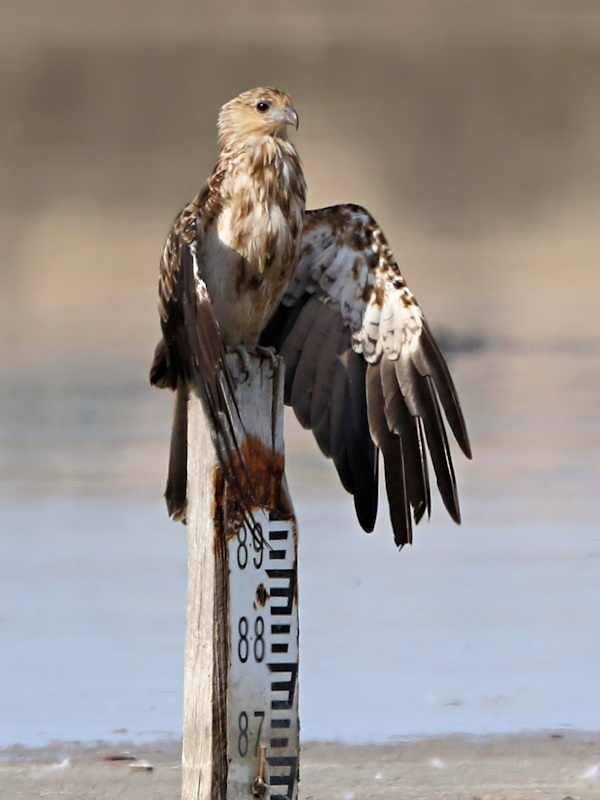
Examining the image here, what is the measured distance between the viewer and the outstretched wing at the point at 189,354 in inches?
140

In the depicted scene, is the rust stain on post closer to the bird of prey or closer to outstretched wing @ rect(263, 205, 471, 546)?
the bird of prey

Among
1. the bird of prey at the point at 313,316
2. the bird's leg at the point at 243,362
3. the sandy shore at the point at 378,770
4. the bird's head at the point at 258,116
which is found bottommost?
the sandy shore at the point at 378,770

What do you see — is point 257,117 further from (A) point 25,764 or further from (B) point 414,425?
(A) point 25,764

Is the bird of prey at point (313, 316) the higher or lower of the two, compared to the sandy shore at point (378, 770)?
higher

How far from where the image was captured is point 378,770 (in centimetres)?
524

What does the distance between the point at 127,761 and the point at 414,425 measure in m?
1.69

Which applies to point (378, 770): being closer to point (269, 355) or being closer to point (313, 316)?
point (313, 316)

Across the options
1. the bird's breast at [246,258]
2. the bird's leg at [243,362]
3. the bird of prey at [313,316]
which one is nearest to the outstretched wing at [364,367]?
A: the bird of prey at [313,316]

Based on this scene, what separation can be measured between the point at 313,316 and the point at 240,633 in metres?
1.69

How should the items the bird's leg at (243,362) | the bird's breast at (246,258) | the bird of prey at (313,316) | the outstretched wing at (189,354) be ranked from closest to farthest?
the outstretched wing at (189,354) < the bird's leg at (243,362) < the bird of prey at (313,316) < the bird's breast at (246,258)

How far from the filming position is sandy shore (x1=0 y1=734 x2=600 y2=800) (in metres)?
5.04

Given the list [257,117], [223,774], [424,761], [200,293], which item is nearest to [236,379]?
[200,293]

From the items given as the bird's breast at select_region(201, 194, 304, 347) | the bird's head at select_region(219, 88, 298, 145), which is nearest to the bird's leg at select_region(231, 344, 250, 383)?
the bird's breast at select_region(201, 194, 304, 347)

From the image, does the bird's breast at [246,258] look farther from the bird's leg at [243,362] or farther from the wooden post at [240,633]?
the wooden post at [240,633]
